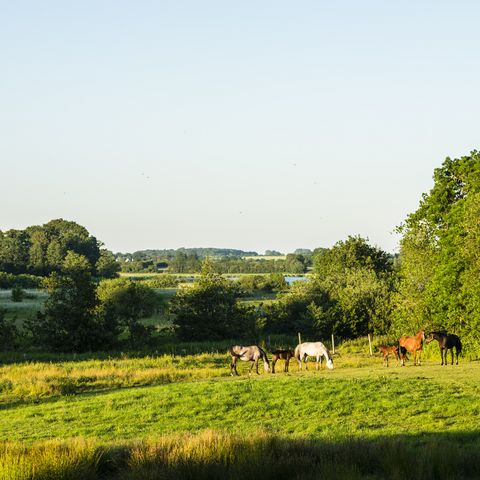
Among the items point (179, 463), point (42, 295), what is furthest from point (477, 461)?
point (42, 295)

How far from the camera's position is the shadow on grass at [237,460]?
10.6 m

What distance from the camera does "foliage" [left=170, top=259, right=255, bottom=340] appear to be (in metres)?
62.8

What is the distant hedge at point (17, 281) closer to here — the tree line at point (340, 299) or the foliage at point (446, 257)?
the tree line at point (340, 299)

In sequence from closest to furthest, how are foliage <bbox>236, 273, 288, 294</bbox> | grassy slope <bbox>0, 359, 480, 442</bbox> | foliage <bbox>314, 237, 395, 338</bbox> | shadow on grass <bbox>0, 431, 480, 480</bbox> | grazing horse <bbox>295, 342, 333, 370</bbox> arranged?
shadow on grass <bbox>0, 431, 480, 480</bbox> → grassy slope <bbox>0, 359, 480, 442</bbox> → grazing horse <bbox>295, 342, 333, 370</bbox> → foliage <bbox>314, 237, 395, 338</bbox> → foliage <bbox>236, 273, 288, 294</bbox>

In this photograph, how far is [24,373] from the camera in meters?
36.0

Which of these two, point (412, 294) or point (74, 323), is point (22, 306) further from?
point (412, 294)

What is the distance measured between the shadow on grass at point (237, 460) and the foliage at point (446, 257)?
1148 inches

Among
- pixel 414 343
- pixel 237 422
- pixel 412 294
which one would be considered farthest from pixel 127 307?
pixel 237 422

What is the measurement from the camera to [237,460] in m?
11.1

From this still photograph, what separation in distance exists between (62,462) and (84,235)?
158 metres

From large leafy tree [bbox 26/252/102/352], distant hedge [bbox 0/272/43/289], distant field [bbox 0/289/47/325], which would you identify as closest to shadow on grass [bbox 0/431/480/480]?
large leafy tree [bbox 26/252/102/352]

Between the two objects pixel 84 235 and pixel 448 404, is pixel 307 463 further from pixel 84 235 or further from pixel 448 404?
pixel 84 235

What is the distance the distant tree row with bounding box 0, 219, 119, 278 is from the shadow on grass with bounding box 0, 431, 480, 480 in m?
129

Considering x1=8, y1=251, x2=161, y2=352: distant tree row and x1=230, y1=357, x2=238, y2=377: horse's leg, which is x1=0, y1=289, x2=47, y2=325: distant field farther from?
x1=230, y1=357, x2=238, y2=377: horse's leg
